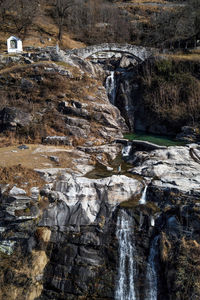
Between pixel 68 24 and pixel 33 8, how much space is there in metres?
10.6

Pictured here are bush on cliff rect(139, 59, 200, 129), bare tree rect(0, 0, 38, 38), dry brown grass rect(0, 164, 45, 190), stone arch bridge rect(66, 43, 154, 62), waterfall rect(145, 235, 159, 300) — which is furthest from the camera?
bare tree rect(0, 0, 38, 38)

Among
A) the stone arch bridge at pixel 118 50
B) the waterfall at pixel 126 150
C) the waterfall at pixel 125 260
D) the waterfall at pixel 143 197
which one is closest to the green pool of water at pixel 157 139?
the waterfall at pixel 126 150

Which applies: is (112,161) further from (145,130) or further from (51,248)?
(145,130)

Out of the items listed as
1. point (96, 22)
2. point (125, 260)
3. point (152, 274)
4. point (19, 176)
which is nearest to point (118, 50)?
point (19, 176)

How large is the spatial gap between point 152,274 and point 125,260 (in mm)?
1347

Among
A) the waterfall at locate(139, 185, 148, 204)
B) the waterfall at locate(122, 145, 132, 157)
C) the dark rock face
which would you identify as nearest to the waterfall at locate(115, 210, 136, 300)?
the dark rock face

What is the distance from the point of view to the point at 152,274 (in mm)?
10336

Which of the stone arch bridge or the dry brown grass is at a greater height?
the stone arch bridge

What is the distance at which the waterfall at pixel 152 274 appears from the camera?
10.0m

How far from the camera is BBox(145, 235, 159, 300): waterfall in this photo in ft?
32.8

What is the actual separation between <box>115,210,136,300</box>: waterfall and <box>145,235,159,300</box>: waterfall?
661mm

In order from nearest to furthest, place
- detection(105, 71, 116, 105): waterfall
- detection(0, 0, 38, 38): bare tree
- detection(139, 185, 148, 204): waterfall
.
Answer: detection(139, 185, 148, 204): waterfall < detection(105, 71, 116, 105): waterfall < detection(0, 0, 38, 38): bare tree

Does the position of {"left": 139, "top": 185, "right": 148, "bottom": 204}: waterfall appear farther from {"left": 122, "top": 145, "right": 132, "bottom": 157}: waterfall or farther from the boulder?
the boulder

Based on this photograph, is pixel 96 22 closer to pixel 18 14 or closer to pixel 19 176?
pixel 18 14
